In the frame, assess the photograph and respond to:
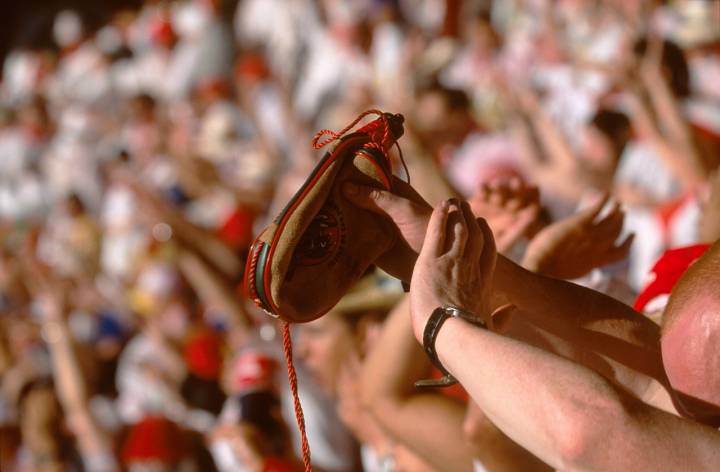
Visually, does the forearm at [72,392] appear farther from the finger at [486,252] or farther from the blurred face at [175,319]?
the finger at [486,252]

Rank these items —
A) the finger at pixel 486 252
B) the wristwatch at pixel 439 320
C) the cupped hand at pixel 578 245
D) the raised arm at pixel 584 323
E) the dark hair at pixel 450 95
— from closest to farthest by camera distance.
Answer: the wristwatch at pixel 439 320 → the finger at pixel 486 252 → the raised arm at pixel 584 323 → the cupped hand at pixel 578 245 → the dark hair at pixel 450 95

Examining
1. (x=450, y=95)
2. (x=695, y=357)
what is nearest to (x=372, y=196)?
(x=695, y=357)

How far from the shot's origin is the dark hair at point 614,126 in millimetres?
3400

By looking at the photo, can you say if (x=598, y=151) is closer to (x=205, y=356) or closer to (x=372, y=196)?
(x=205, y=356)

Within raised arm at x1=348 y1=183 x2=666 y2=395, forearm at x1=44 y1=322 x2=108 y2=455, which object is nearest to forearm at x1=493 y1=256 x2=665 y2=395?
raised arm at x1=348 y1=183 x2=666 y2=395

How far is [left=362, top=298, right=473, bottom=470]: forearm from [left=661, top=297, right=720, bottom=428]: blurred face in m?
0.89

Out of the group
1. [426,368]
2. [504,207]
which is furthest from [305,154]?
[504,207]

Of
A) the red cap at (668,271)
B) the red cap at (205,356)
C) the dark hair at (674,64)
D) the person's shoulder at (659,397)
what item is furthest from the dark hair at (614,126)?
the person's shoulder at (659,397)

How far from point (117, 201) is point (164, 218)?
1997mm

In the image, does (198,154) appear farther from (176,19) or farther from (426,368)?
(426,368)

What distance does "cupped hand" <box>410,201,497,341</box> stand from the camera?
4.38ft

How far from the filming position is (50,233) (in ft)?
24.6

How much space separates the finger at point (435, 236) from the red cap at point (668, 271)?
1.87 ft

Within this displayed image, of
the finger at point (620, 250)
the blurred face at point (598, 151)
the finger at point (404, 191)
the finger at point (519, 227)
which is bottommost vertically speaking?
the blurred face at point (598, 151)
